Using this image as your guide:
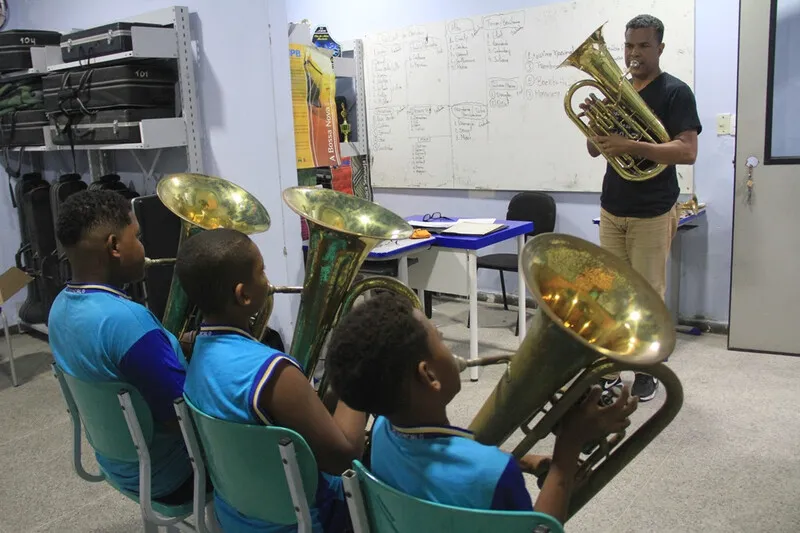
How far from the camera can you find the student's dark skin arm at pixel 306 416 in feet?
4.45

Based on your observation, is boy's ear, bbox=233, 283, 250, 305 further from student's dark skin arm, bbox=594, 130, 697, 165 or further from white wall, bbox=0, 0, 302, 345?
student's dark skin arm, bbox=594, 130, 697, 165

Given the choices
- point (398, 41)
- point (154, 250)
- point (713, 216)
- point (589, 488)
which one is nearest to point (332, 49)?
point (398, 41)

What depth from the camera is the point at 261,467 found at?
4.49ft

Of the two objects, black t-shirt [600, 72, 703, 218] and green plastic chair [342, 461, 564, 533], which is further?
black t-shirt [600, 72, 703, 218]

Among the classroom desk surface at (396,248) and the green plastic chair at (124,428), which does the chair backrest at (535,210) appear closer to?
the classroom desk surface at (396,248)

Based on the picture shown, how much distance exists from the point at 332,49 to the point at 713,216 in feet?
8.53

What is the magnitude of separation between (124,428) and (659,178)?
2460mm

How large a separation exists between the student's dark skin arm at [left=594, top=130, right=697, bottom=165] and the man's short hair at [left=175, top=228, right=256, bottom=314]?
1982 millimetres

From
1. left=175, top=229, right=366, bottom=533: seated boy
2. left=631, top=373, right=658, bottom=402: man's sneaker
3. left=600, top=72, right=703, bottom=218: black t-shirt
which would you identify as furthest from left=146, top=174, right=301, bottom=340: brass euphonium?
left=631, top=373, right=658, bottom=402: man's sneaker

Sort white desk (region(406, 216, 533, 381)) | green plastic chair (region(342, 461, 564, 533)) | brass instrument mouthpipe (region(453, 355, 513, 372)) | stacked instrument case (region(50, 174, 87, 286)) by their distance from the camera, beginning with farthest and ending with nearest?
stacked instrument case (region(50, 174, 87, 286)), white desk (region(406, 216, 533, 381)), brass instrument mouthpipe (region(453, 355, 513, 372)), green plastic chair (region(342, 461, 564, 533))

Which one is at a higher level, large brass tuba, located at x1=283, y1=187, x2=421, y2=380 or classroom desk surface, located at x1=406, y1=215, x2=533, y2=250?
large brass tuba, located at x1=283, y1=187, x2=421, y2=380

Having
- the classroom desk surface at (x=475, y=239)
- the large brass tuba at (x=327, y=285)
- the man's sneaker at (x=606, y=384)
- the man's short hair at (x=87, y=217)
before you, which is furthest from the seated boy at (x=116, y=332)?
the classroom desk surface at (x=475, y=239)

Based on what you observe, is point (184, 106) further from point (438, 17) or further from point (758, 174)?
point (758, 174)

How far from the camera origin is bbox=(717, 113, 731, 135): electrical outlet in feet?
12.8
